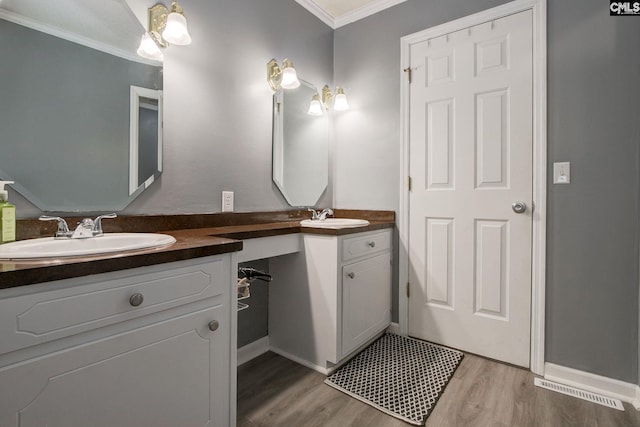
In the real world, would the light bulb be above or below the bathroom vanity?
above

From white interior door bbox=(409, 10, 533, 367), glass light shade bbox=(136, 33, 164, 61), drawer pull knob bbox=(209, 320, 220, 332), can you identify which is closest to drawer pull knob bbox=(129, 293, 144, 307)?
drawer pull knob bbox=(209, 320, 220, 332)

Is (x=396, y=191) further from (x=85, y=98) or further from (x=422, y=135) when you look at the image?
(x=85, y=98)

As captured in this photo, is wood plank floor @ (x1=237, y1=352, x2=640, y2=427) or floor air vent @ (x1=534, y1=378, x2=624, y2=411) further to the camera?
floor air vent @ (x1=534, y1=378, x2=624, y2=411)

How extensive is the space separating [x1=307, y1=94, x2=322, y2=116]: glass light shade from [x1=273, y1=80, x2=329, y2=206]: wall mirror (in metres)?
0.03

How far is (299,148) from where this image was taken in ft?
7.49

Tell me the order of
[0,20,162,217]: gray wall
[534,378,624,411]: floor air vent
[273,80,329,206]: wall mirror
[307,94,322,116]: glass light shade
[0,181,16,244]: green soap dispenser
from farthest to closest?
[307,94,322,116]: glass light shade < [273,80,329,206]: wall mirror < [534,378,624,411]: floor air vent < [0,20,162,217]: gray wall < [0,181,16,244]: green soap dispenser

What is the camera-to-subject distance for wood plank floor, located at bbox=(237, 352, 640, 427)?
140cm

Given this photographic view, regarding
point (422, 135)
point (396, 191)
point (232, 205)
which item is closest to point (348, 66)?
point (422, 135)

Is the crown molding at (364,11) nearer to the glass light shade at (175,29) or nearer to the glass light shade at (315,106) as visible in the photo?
the glass light shade at (315,106)

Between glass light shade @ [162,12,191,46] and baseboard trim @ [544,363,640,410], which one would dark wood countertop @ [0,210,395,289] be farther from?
baseboard trim @ [544,363,640,410]

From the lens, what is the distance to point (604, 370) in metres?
1.63

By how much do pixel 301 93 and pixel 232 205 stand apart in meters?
1.01

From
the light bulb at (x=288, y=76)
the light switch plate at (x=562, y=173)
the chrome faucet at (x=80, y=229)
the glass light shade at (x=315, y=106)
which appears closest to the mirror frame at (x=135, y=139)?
the chrome faucet at (x=80, y=229)

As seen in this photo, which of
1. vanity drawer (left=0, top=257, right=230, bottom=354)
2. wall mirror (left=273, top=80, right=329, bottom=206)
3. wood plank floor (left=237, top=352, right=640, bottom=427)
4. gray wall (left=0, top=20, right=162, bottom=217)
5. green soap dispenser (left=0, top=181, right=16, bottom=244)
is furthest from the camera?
wall mirror (left=273, top=80, right=329, bottom=206)
